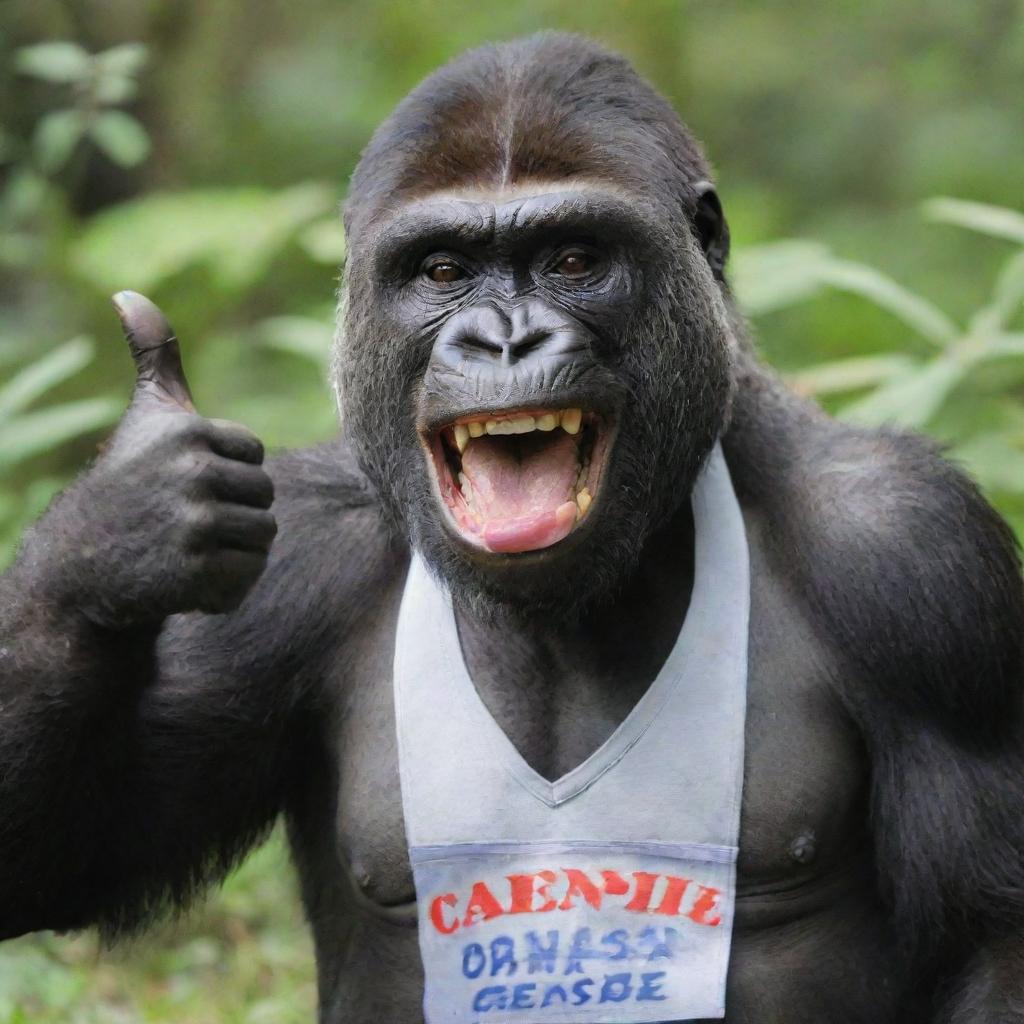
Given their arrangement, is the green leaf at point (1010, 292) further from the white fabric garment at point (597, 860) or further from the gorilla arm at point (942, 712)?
the white fabric garment at point (597, 860)

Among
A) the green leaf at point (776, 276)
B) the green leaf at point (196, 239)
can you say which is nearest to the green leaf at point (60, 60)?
the green leaf at point (196, 239)

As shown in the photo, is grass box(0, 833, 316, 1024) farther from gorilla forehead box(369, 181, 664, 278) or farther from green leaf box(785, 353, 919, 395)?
green leaf box(785, 353, 919, 395)

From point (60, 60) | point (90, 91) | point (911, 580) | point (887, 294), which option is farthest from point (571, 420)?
point (90, 91)

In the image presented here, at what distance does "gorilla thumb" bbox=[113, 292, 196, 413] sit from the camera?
124 inches

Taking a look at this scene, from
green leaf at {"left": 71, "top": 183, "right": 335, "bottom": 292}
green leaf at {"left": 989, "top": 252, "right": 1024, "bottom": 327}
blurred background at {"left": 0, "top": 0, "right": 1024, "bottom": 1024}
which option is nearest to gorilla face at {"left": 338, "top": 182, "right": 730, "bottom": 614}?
blurred background at {"left": 0, "top": 0, "right": 1024, "bottom": 1024}

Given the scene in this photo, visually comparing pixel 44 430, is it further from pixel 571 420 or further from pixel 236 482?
pixel 571 420

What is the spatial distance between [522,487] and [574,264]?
0.43 meters

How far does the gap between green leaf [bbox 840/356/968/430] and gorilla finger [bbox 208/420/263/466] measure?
2.09 metres

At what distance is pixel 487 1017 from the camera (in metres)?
3.37

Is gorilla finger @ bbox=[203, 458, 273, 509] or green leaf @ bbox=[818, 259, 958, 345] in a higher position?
green leaf @ bbox=[818, 259, 958, 345]

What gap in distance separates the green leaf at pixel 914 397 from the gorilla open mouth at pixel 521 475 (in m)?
1.67

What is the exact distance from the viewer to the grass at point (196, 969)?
442 centimetres

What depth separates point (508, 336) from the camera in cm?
310

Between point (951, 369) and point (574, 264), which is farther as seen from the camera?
point (951, 369)
